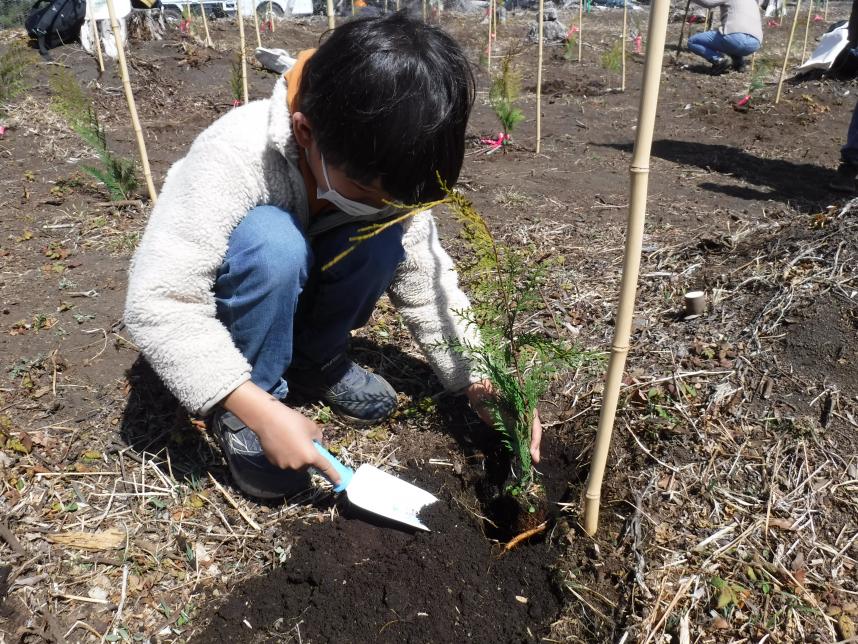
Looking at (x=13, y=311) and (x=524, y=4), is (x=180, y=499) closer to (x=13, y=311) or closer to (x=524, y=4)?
(x=13, y=311)

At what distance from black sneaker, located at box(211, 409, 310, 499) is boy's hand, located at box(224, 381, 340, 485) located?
0.24 m

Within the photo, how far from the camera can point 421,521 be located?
1.67 m

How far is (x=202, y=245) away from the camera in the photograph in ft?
4.99

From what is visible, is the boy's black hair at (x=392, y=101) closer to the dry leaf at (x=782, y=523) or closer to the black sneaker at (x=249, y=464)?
the black sneaker at (x=249, y=464)

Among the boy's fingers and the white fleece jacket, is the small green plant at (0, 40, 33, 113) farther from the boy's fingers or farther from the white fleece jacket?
the boy's fingers

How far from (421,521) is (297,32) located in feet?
42.0

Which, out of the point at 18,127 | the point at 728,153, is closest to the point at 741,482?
the point at 728,153

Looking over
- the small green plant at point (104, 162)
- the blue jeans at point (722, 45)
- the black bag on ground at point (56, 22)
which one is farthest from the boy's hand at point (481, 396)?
the black bag on ground at point (56, 22)

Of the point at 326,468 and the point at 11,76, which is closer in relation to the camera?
the point at 326,468

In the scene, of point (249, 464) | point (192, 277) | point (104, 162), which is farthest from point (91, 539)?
point (104, 162)

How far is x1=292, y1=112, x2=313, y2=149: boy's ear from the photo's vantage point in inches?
56.4

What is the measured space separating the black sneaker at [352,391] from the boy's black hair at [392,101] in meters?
0.88

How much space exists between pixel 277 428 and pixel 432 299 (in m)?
0.72

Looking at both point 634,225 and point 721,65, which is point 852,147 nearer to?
point 634,225
